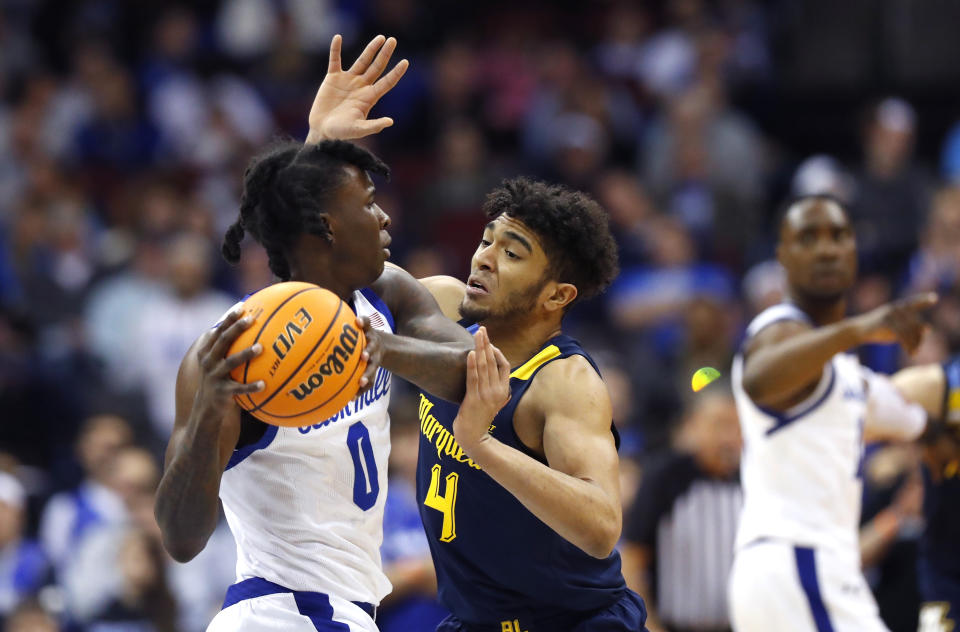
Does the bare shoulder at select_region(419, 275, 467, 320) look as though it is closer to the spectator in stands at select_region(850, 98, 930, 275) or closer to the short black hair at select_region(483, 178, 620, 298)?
the short black hair at select_region(483, 178, 620, 298)

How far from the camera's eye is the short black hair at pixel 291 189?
408cm

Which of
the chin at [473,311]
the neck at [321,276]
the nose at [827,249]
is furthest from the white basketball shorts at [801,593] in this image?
the neck at [321,276]

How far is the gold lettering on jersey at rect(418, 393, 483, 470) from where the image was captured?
177 inches

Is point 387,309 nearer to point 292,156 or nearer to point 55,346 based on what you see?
point 292,156

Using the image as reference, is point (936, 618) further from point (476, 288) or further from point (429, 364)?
point (429, 364)

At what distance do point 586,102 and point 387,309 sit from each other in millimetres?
7760

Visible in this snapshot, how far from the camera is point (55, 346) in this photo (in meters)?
10.9

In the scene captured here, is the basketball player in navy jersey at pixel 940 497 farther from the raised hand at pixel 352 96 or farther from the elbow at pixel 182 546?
the elbow at pixel 182 546

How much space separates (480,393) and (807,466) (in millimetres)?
2267

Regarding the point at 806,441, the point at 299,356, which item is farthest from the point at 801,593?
the point at 299,356

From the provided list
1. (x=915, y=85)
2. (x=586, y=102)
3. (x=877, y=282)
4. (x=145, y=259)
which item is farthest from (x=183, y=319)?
(x=915, y=85)

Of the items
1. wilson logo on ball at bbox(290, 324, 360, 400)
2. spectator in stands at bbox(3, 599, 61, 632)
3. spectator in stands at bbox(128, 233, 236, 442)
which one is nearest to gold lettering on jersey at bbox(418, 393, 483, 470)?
wilson logo on ball at bbox(290, 324, 360, 400)

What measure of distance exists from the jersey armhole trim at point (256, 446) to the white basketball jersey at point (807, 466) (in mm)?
2387

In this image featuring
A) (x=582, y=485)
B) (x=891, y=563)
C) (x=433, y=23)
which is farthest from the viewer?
(x=433, y=23)
